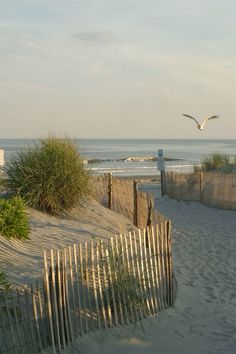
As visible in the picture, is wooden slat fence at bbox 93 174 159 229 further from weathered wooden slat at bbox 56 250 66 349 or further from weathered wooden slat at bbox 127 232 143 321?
weathered wooden slat at bbox 56 250 66 349

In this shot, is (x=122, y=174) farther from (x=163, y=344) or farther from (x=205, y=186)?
(x=163, y=344)

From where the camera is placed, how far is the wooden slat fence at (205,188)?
2036 centimetres

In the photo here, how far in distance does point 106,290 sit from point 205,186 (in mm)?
13969

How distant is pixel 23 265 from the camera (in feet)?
28.9

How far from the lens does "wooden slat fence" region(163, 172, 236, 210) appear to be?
2036cm

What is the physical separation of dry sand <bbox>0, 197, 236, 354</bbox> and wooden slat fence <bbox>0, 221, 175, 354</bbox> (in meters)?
0.21

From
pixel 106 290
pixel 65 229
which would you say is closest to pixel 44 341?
pixel 106 290

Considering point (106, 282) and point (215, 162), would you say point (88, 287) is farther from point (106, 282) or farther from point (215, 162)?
point (215, 162)

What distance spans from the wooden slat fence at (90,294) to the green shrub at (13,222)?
Result: 2.06 m

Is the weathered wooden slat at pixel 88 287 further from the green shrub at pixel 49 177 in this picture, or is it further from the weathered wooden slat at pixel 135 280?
the green shrub at pixel 49 177

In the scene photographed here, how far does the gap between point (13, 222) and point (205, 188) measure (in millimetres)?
12170

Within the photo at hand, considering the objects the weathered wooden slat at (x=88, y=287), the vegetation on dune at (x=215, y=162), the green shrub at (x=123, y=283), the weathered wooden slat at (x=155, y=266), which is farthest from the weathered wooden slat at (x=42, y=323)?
the vegetation on dune at (x=215, y=162)

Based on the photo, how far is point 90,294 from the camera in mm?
7883

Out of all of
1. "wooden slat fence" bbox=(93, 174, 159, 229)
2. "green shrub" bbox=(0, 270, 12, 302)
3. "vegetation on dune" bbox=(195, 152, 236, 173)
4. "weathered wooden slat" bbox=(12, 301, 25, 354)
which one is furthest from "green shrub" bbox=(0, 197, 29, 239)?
"vegetation on dune" bbox=(195, 152, 236, 173)
